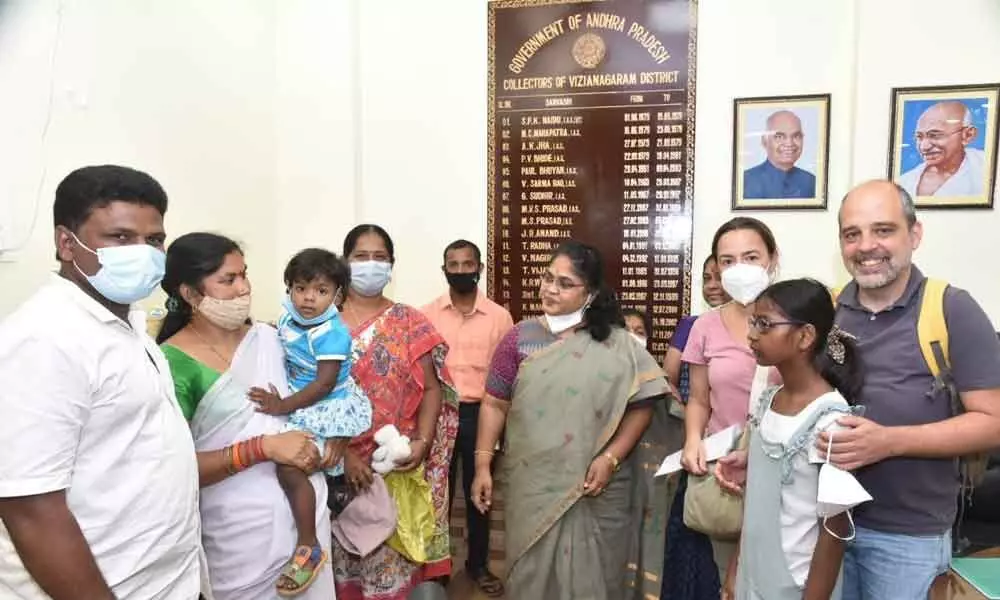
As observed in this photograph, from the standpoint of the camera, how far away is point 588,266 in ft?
7.20

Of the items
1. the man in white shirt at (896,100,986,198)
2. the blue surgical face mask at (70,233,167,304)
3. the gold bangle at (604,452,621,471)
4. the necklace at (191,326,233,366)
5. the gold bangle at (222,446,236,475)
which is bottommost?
the gold bangle at (604,452,621,471)

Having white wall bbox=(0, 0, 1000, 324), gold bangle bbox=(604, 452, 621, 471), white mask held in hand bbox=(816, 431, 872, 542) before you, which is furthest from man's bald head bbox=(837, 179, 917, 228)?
white wall bbox=(0, 0, 1000, 324)

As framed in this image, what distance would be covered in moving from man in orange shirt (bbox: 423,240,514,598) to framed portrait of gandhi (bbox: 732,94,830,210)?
1.40 metres

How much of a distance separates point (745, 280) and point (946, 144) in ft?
5.81

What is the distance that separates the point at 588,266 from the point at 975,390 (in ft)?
3.67

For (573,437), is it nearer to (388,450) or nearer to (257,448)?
(388,450)

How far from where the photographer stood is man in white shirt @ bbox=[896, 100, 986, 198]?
2.97 meters

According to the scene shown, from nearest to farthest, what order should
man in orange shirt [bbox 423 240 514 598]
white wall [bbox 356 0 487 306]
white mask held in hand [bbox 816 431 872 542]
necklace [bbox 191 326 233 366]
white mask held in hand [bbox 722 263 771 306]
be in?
1. white mask held in hand [bbox 816 431 872 542]
2. necklace [bbox 191 326 233 366]
3. white mask held in hand [bbox 722 263 771 306]
4. man in orange shirt [bbox 423 240 514 598]
5. white wall [bbox 356 0 487 306]

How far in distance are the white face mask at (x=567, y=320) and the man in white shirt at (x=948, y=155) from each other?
6.27 ft

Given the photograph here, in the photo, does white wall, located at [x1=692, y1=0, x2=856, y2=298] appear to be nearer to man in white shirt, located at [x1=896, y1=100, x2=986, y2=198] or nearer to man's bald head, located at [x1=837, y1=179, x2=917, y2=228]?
man in white shirt, located at [x1=896, y1=100, x2=986, y2=198]

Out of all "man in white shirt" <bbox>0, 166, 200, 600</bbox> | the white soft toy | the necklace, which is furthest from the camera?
the white soft toy

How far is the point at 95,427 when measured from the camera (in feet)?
3.69

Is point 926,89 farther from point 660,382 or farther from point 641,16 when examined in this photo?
point 660,382

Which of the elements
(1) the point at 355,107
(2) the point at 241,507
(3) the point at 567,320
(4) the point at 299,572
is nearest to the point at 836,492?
(3) the point at 567,320
